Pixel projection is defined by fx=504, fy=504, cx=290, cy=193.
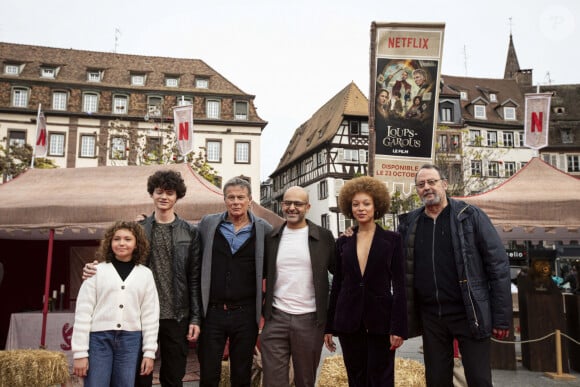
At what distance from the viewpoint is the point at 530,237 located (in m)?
9.05

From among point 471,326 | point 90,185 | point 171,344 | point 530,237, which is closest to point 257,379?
point 171,344

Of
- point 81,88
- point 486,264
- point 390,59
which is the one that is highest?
point 81,88

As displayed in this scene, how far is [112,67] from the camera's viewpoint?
121 ft

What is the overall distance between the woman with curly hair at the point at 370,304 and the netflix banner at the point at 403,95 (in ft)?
7.30

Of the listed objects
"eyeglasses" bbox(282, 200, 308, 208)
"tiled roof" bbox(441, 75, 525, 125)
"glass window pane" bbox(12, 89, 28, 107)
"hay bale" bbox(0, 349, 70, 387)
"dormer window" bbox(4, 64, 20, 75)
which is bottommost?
"hay bale" bbox(0, 349, 70, 387)

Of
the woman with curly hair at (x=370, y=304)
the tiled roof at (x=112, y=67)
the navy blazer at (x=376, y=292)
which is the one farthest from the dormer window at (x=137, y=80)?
the navy blazer at (x=376, y=292)

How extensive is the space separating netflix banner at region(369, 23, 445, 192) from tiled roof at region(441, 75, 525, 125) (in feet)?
127

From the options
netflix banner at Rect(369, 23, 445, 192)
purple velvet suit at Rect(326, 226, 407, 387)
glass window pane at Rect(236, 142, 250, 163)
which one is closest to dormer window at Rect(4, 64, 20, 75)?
glass window pane at Rect(236, 142, 250, 163)

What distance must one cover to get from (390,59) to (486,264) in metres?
3.04

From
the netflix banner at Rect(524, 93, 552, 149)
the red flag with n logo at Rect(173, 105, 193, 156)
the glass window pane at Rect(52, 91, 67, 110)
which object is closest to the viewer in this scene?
the netflix banner at Rect(524, 93, 552, 149)

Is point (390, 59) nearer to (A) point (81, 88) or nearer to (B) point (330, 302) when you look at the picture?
(B) point (330, 302)

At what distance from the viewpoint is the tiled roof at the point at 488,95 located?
43.2m

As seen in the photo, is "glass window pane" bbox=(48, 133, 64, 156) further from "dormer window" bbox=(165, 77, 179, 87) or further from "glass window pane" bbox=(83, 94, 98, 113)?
"dormer window" bbox=(165, 77, 179, 87)

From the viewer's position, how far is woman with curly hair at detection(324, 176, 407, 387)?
3461 mm
